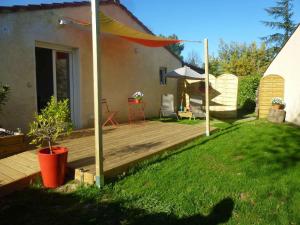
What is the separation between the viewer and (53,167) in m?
4.22

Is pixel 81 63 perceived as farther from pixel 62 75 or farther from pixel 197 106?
pixel 197 106

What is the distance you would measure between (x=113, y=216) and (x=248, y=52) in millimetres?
30576

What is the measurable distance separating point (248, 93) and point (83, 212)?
1525cm

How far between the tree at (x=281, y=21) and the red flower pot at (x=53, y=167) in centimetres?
2834

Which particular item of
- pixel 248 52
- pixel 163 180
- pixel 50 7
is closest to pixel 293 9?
pixel 248 52

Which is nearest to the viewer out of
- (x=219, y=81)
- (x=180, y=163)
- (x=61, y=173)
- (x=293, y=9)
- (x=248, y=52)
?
(x=61, y=173)

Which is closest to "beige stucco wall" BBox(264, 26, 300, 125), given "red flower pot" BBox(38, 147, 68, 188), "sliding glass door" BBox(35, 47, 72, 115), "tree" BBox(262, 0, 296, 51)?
"sliding glass door" BBox(35, 47, 72, 115)

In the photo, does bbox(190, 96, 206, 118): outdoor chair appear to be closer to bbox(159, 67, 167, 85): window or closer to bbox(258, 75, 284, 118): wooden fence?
bbox(159, 67, 167, 85): window

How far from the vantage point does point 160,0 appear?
11.9m

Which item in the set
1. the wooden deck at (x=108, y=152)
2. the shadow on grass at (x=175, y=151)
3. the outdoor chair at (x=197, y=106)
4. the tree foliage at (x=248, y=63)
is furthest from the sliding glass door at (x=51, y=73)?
the tree foliage at (x=248, y=63)

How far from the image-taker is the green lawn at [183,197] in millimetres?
3393

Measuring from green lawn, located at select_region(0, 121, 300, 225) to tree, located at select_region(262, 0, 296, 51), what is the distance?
84.4ft

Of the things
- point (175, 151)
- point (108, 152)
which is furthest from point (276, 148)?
point (108, 152)

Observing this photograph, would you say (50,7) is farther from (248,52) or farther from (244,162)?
(248,52)
